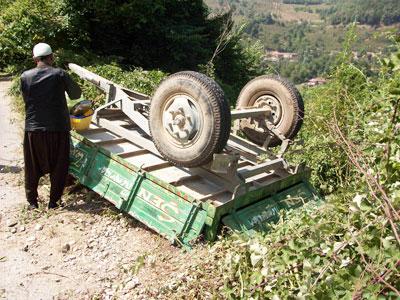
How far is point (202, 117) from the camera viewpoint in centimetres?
418

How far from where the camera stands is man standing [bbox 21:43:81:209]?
15.3 ft

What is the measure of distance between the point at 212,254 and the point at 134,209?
1.17 metres

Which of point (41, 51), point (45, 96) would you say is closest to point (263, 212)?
point (45, 96)

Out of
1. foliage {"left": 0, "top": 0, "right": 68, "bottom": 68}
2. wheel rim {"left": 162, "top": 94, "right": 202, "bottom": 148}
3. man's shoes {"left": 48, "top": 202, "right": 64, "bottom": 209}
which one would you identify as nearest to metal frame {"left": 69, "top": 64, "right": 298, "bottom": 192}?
wheel rim {"left": 162, "top": 94, "right": 202, "bottom": 148}

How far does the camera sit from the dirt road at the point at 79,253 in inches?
148

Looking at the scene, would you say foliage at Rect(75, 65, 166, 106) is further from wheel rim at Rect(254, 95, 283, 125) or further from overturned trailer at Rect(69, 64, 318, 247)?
wheel rim at Rect(254, 95, 283, 125)

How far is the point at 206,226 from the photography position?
4.09m

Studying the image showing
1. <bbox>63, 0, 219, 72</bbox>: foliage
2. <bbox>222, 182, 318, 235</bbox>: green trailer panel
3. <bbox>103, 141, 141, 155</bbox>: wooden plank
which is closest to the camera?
<bbox>222, 182, 318, 235</bbox>: green trailer panel

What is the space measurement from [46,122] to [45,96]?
295 mm

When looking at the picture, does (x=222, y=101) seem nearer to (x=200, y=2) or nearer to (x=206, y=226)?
(x=206, y=226)

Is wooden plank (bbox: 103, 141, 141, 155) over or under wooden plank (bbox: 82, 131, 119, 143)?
over

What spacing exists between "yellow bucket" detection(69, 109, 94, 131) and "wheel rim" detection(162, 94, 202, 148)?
1.46 meters

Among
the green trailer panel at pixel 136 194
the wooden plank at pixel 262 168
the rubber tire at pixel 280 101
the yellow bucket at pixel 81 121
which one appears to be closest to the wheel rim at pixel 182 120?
the green trailer panel at pixel 136 194

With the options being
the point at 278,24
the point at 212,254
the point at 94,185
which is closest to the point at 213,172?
the point at 212,254
